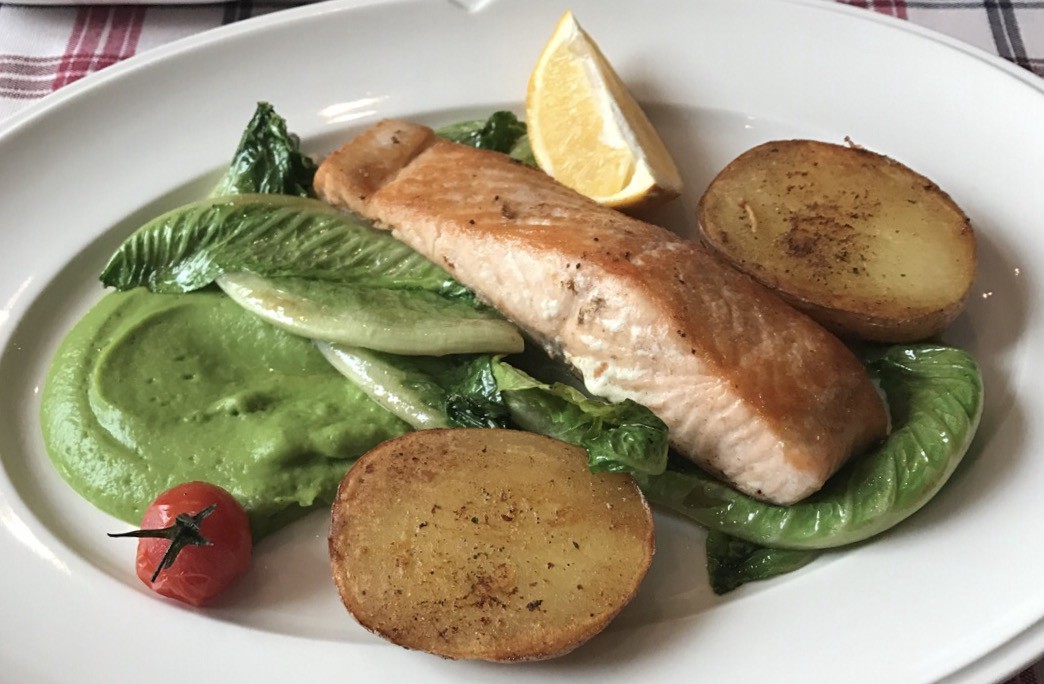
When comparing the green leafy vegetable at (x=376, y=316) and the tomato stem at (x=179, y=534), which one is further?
the green leafy vegetable at (x=376, y=316)

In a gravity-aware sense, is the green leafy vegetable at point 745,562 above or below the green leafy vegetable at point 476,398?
below

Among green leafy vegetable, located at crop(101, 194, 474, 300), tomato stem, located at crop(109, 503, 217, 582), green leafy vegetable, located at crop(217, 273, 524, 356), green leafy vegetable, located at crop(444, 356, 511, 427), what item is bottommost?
tomato stem, located at crop(109, 503, 217, 582)

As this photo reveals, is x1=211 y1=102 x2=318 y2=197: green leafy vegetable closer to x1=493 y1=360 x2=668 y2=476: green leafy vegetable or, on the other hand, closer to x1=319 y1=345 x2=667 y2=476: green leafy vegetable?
x1=319 y1=345 x2=667 y2=476: green leafy vegetable

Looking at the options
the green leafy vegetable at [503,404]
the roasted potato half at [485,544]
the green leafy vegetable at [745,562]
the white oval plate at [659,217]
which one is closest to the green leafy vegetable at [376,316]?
the green leafy vegetable at [503,404]

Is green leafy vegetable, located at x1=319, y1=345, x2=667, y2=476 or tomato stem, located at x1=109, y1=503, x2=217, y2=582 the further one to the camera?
green leafy vegetable, located at x1=319, y1=345, x2=667, y2=476

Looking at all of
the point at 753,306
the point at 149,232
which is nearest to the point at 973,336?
the point at 753,306

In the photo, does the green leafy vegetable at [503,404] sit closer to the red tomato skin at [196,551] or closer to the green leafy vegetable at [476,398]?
the green leafy vegetable at [476,398]

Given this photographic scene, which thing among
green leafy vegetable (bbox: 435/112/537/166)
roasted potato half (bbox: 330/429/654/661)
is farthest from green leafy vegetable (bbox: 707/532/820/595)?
green leafy vegetable (bbox: 435/112/537/166)
